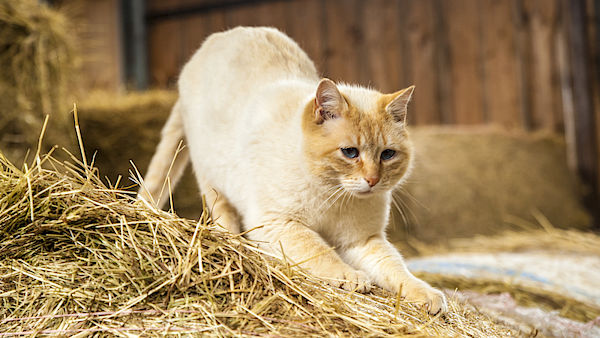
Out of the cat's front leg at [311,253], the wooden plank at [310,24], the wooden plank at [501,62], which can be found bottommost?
the cat's front leg at [311,253]

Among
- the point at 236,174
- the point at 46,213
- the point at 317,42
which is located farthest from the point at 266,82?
the point at 317,42

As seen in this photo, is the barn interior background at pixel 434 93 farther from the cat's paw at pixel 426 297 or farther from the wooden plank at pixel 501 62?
the cat's paw at pixel 426 297

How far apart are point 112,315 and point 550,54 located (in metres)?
4.60

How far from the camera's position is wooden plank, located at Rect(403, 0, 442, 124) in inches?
201

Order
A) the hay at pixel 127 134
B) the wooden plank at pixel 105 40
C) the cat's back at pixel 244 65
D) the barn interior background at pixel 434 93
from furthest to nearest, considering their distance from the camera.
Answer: the wooden plank at pixel 105 40, the hay at pixel 127 134, the barn interior background at pixel 434 93, the cat's back at pixel 244 65

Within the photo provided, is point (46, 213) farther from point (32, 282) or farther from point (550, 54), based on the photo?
point (550, 54)

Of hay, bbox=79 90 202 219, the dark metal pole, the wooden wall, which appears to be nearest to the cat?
hay, bbox=79 90 202 219

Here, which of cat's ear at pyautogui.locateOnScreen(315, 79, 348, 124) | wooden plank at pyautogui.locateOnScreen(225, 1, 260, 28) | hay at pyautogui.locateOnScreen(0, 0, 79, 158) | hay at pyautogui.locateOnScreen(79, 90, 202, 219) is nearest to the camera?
cat's ear at pyautogui.locateOnScreen(315, 79, 348, 124)

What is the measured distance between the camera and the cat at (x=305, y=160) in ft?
5.64

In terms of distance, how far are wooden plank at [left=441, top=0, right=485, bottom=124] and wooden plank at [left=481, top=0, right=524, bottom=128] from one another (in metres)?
0.06

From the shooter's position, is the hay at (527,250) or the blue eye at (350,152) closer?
the blue eye at (350,152)

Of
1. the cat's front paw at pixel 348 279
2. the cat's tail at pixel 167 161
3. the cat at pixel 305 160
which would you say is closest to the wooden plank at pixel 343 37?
the cat's tail at pixel 167 161

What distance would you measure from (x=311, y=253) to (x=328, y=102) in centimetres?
44

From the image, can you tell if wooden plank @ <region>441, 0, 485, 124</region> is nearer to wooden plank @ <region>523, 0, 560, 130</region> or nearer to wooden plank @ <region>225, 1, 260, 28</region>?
wooden plank @ <region>523, 0, 560, 130</region>
